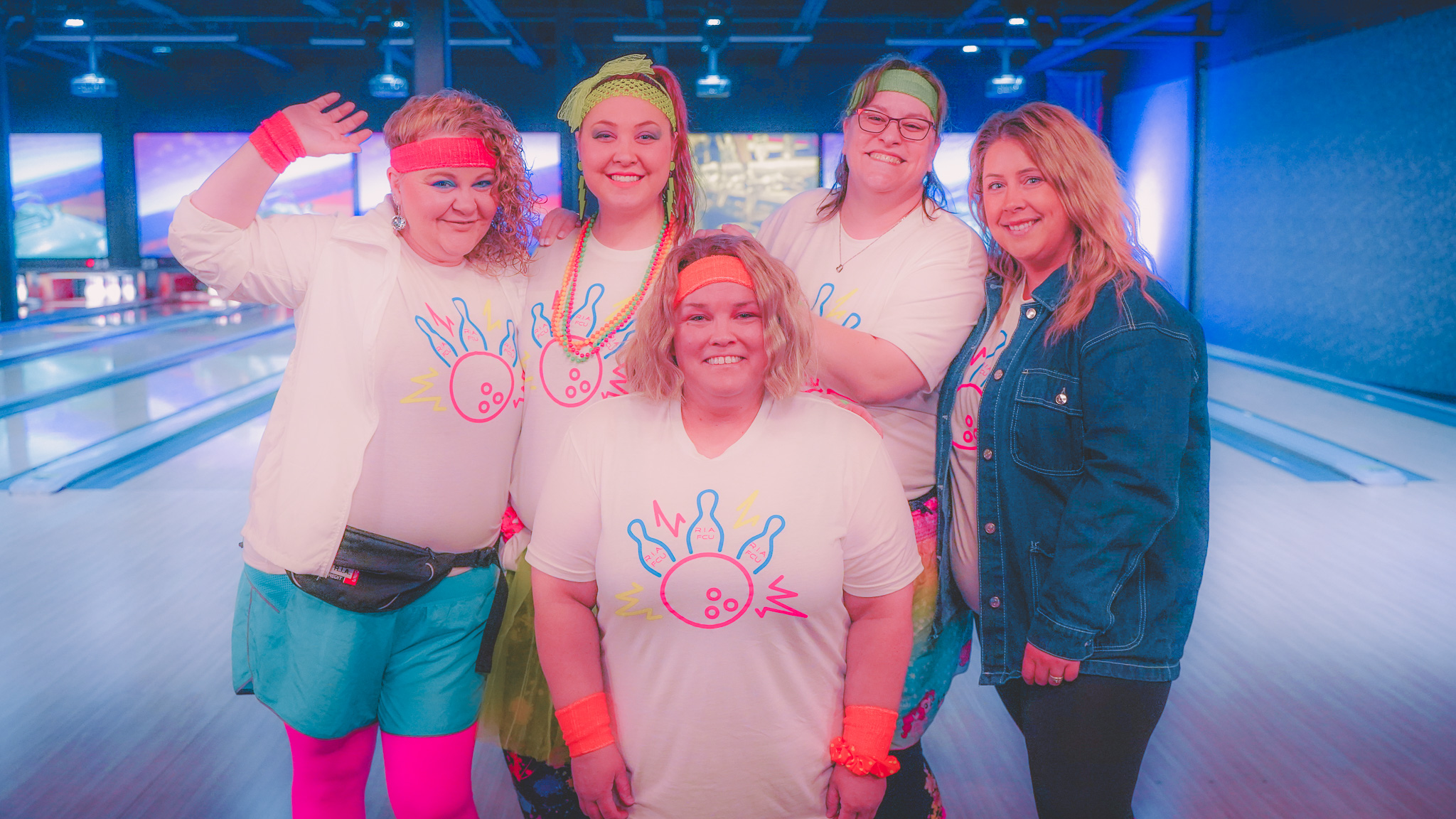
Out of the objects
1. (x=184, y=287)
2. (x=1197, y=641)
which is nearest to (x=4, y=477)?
(x=1197, y=641)

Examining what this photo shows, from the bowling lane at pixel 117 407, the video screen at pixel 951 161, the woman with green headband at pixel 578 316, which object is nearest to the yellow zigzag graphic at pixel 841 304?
the woman with green headband at pixel 578 316

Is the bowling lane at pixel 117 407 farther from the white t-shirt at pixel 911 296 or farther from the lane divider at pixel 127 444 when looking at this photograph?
the white t-shirt at pixel 911 296

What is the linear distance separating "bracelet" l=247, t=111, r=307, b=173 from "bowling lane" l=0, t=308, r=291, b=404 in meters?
5.94

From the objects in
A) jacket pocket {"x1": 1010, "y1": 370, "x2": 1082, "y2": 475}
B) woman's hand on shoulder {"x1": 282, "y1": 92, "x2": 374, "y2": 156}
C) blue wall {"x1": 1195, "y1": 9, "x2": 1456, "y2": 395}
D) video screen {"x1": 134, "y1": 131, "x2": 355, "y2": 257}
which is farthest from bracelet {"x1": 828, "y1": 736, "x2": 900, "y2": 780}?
video screen {"x1": 134, "y1": 131, "x2": 355, "y2": 257}

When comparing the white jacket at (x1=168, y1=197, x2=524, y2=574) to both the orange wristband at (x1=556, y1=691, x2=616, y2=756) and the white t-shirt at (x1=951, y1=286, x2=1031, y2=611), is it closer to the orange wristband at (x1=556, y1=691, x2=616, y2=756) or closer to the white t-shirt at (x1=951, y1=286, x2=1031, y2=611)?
the orange wristband at (x1=556, y1=691, x2=616, y2=756)

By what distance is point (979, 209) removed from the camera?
4.91ft

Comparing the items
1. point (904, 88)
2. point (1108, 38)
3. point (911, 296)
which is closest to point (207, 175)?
point (1108, 38)

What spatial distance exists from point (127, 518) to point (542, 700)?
319 cm

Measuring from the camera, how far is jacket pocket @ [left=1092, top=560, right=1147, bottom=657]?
1.26 metres

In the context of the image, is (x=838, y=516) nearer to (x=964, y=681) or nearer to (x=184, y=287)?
(x=964, y=681)

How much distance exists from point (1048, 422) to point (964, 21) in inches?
368

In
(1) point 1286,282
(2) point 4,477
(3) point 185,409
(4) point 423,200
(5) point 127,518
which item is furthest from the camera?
(1) point 1286,282

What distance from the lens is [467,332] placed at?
1446 mm

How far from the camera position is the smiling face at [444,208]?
4.69 feet
